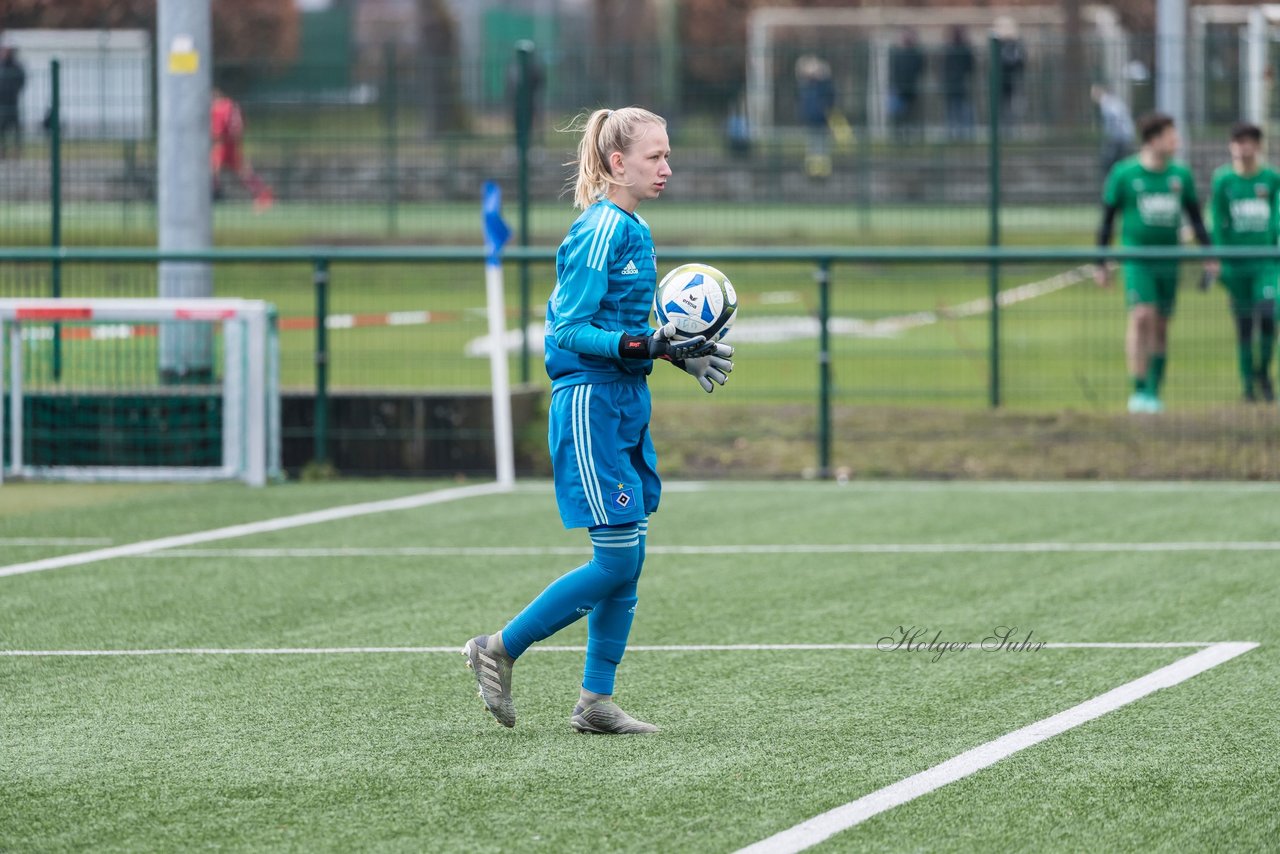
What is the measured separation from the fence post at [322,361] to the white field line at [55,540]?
2463 millimetres

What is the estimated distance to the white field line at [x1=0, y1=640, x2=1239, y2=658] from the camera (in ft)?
24.8

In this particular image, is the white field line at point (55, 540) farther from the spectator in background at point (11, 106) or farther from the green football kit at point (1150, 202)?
the green football kit at point (1150, 202)

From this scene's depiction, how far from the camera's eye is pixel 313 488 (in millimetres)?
12172

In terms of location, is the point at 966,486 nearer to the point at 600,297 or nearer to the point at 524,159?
the point at 524,159

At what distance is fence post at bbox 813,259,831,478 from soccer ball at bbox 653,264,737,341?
6.29m

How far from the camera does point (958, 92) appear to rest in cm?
2008

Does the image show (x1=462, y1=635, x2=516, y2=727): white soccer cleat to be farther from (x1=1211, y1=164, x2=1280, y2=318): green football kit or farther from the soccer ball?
(x1=1211, y1=164, x2=1280, y2=318): green football kit

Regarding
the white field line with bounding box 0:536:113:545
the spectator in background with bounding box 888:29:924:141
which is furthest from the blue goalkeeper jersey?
the spectator in background with bounding box 888:29:924:141

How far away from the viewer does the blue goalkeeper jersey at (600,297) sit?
6.03 meters

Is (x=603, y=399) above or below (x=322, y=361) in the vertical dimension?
below

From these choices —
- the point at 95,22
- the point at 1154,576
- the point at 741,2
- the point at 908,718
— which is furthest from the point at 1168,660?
the point at 741,2

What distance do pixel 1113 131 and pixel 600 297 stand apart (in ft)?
45.1

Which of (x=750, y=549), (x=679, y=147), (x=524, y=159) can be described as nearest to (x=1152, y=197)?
(x=524, y=159)

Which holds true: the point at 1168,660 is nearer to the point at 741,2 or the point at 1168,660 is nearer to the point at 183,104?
the point at 183,104
